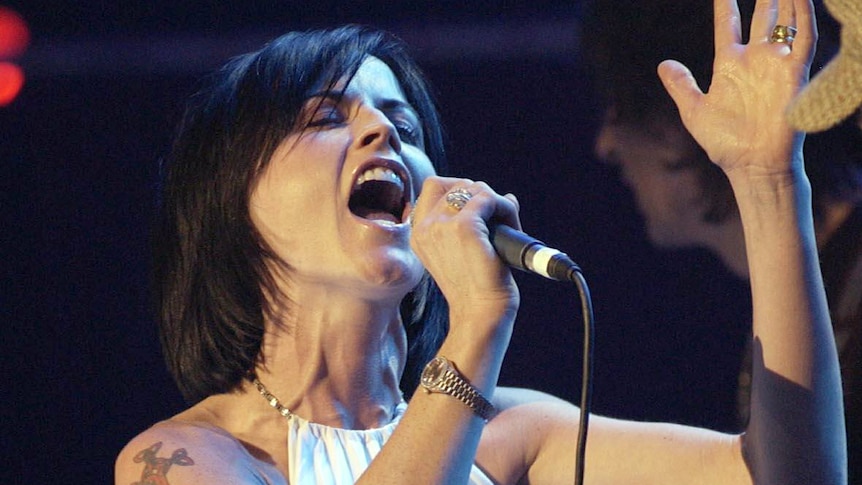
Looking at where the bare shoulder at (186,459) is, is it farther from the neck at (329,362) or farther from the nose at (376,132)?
the nose at (376,132)

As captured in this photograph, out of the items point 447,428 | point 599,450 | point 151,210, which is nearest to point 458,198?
point 447,428

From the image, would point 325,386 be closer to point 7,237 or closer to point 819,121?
point 7,237

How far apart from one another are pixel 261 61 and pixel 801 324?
0.95 m

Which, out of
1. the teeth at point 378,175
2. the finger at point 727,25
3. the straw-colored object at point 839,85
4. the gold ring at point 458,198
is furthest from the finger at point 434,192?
the straw-colored object at point 839,85

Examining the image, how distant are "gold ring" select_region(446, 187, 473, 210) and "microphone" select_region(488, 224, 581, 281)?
1.8 inches

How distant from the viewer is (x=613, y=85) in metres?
2.57

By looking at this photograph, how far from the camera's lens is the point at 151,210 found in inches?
96.3

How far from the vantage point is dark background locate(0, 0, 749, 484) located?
2383 mm

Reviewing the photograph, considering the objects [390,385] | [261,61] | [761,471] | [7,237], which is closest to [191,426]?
[390,385]

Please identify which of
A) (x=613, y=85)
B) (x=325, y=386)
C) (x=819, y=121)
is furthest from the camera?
(x=613, y=85)

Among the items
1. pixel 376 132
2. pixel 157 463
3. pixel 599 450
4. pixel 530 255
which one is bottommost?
pixel 599 450

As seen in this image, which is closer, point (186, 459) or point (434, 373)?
point (434, 373)

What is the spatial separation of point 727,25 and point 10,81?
65.2 inches

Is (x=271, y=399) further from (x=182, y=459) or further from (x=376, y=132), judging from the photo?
(x=376, y=132)
